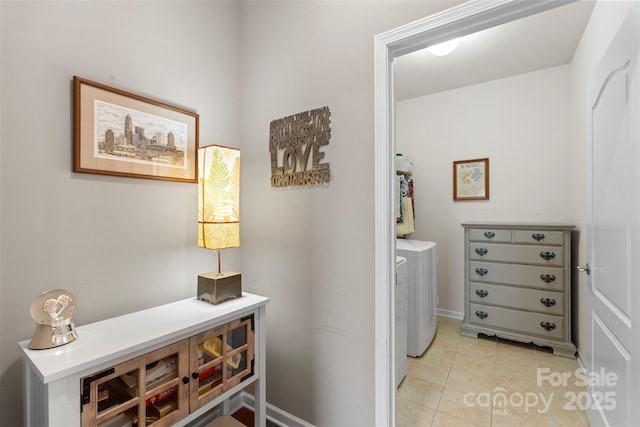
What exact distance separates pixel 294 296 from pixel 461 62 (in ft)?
8.83

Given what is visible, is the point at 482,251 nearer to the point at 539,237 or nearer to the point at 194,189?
the point at 539,237

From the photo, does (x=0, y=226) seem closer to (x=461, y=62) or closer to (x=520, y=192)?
(x=461, y=62)

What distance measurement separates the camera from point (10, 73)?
105 centimetres

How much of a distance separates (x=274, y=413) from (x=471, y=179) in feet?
9.81

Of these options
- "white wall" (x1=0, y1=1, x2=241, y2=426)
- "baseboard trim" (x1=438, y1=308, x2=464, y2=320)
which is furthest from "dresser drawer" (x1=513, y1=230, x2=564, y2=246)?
"white wall" (x1=0, y1=1, x2=241, y2=426)

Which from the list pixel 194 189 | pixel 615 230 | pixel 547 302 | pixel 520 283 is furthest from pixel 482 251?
pixel 194 189

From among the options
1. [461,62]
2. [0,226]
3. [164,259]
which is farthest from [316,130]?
[461,62]

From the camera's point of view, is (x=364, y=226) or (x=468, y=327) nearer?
(x=364, y=226)

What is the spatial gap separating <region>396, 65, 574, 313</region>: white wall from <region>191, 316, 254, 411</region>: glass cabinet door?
2787mm

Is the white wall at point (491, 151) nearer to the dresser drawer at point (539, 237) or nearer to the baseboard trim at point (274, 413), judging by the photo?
the dresser drawer at point (539, 237)

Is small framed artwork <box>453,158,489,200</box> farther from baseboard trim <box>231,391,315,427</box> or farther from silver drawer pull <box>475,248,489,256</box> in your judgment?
baseboard trim <box>231,391,315,427</box>

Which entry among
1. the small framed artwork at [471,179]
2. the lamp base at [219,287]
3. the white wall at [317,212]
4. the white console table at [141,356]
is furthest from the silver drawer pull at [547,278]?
the lamp base at [219,287]

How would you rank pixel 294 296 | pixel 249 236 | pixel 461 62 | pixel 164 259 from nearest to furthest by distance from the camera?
pixel 164 259, pixel 294 296, pixel 249 236, pixel 461 62

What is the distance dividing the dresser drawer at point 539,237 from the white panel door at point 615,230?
1.06 metres
